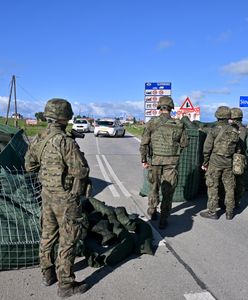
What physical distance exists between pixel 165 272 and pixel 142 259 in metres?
0.46

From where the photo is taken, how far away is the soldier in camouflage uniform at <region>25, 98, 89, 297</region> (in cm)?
387

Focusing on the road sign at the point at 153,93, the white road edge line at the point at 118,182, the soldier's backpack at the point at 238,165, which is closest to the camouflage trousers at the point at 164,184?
the soldier's backpack at the point at 238,165

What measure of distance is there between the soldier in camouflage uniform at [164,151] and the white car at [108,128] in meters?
27.8

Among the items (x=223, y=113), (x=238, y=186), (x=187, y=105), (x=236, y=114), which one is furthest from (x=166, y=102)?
(x=187, y=105)

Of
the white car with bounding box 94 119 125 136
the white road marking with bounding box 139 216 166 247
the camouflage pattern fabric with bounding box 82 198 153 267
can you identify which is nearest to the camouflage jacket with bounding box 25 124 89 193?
the camouflage pattern fabric with bounding box 82 198 153 267

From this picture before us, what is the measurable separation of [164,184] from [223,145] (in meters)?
1.37

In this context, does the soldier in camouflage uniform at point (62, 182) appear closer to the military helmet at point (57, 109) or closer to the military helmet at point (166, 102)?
the military helmet at point (57, 109)

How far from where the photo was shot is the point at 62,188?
3947mm

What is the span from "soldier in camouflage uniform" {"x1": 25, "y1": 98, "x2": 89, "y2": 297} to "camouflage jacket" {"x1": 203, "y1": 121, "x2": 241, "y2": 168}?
12.1 ft

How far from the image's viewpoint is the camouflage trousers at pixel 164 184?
6.40 meters

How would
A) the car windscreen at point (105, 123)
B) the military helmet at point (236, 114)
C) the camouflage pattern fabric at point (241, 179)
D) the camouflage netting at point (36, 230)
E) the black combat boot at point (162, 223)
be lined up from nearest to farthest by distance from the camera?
1. the camouflage netting at point (36, 230)
2. the black combat boot at point (162, 223)
3. the camouflage pattern fabric at point (241, 179)
4. the military helmet at point (236, 114)
5. the car windscreen at point (105, 123)

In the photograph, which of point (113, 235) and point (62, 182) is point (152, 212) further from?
point (62, 182)

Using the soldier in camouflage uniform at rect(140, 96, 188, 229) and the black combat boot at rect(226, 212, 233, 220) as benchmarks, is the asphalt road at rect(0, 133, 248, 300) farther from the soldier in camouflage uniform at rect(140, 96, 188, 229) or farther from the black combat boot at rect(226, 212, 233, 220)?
the soldier in camouflage uniform at rect(140, 96, 188, 229)

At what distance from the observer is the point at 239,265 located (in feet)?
16.3
